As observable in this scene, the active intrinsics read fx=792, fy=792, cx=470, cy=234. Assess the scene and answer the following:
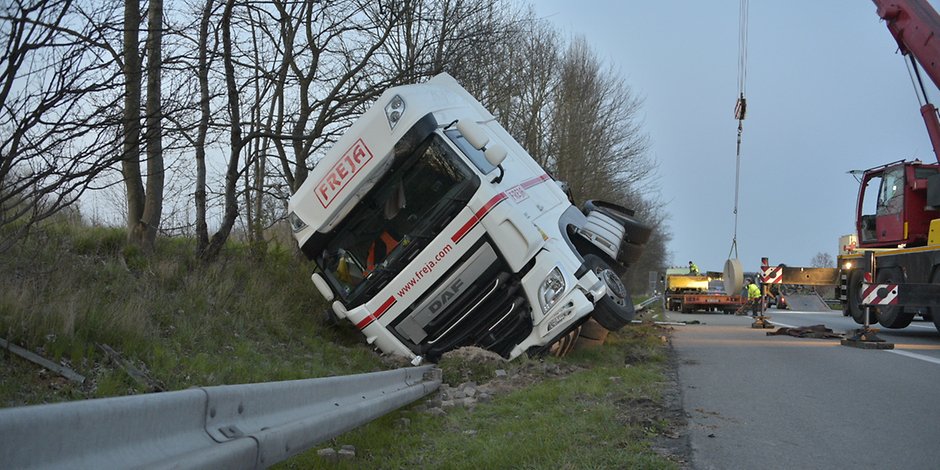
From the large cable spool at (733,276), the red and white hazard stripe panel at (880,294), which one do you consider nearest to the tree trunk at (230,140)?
the large cable spool at (733,276)

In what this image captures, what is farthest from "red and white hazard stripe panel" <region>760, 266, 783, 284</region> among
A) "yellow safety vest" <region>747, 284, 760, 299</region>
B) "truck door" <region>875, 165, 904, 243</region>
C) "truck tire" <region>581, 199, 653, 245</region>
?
"truck tire" <region>581, 199, 653, 245</region>

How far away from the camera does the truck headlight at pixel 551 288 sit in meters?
8.25

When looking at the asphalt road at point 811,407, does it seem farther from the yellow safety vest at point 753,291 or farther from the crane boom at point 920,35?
the yellow safety vest at point 753,291

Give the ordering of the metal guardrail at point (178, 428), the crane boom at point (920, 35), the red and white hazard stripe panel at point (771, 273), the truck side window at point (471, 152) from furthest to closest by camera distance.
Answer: the red and white hazard stripe panel at point (771, 273) < the crane boom at point (920, 35) < the truck side window at point (471, 152) < the metal guardrail at point (178, 428)

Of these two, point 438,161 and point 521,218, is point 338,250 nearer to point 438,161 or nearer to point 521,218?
point 438,161

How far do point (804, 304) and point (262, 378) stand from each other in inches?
1106

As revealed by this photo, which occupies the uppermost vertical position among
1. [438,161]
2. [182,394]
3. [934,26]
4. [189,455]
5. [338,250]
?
[934,26]

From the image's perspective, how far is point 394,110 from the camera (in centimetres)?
842

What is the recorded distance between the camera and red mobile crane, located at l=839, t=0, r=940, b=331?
550 inches

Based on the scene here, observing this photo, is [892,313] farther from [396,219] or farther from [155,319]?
[155,319]

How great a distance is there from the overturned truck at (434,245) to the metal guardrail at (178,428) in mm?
4646

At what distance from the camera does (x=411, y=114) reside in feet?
27.5

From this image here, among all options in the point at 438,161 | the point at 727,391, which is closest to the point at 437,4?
the point at 438,161

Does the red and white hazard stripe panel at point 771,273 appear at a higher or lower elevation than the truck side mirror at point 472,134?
lower
